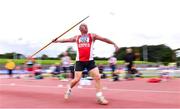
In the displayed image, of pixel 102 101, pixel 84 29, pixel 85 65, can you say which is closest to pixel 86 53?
pixel 85 65

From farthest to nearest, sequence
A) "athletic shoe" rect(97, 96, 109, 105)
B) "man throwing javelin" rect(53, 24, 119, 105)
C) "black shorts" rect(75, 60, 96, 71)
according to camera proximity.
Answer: "black shorts" rect(75, 60, 96, 71), "man throwing javelin" rect(53, 24, 119, 105), "athletic shoe" rect(97, 96, 109, 105)

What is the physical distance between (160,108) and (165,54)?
355 feet

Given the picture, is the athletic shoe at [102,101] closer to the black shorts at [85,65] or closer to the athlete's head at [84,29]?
the black shorts at [85,65]

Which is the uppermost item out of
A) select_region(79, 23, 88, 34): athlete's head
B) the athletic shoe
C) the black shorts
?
select_region(79, 23, 88, 34): athlete's head

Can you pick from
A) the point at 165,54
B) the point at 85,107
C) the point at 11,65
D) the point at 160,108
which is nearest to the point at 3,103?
the point at 85,107

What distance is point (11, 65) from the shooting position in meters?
30.0

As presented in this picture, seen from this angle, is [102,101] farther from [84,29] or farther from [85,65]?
[84,29]

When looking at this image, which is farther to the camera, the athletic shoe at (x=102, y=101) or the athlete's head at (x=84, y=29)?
the athlete's head at (x=84, y=29)

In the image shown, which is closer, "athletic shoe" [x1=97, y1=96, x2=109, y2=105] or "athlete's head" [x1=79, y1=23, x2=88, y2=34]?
"athletic shoe" [x1=97, y1=96, x2=109, y2=105]

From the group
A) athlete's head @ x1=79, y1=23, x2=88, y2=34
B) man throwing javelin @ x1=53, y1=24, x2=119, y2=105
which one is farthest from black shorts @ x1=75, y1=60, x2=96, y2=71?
athlete's head @ x1=79, y1=23, x2=88, y2=34

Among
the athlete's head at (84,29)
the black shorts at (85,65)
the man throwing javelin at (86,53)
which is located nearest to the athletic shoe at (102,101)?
the man throwing javelin at (86,53)

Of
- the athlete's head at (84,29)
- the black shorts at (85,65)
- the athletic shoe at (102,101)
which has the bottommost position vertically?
the athletic shoe at (102,101)

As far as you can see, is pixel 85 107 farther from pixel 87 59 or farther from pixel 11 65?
pixel 11 65

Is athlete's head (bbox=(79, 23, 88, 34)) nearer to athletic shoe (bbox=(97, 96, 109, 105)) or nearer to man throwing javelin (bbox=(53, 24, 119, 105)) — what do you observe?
man throwing javelin (bbox=(53, 24, 119, 105))
